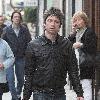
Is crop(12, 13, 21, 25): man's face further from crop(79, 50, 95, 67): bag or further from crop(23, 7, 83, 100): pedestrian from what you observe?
crop(23, 7, 83, 100): pedestrian

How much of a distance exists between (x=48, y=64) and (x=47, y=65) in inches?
0.6

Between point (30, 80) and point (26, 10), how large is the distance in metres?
30.7

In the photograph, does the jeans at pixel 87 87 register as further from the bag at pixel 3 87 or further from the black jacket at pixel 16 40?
the black jacket at pixel 16 40

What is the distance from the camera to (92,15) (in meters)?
12.6

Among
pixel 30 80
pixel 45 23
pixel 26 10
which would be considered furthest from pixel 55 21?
pixel 26 10

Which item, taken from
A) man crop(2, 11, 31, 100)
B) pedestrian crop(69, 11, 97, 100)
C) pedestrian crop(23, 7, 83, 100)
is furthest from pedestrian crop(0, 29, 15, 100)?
man crop(2, 11, 31, 100)

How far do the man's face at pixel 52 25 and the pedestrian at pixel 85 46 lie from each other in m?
2.65

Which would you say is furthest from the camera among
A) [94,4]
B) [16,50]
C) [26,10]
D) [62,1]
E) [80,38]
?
[26,10]

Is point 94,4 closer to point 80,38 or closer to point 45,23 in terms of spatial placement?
point 80,38

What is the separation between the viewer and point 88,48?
9023 millimetres

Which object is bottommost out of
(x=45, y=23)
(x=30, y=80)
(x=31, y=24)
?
(x=31, y=24)

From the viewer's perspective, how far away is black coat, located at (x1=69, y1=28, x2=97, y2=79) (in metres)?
8.98

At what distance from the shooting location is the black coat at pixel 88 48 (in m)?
8.98

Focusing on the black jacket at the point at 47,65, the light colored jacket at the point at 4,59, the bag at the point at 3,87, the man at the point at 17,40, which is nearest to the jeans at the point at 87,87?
the light colored jacket at the point at 4,59
